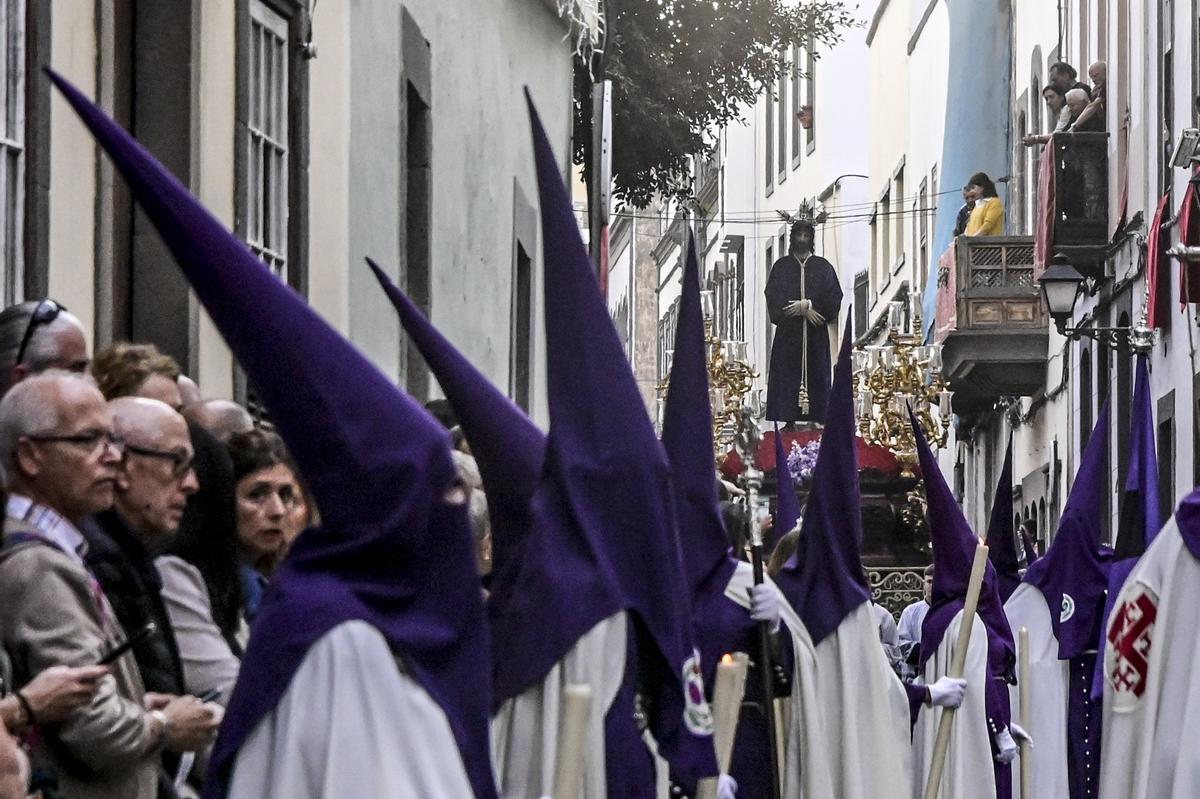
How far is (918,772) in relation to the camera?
41.9 ft

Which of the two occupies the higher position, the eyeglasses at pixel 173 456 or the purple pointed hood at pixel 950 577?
the eyeglasses at pixel 173 456

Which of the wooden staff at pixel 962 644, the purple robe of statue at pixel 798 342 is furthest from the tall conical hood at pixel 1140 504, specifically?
the purple robe of statue at pixel 798 342

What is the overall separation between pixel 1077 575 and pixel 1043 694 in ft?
2.33

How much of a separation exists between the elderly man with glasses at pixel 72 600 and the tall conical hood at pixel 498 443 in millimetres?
808

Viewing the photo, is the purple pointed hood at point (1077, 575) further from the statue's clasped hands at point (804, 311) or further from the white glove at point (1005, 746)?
the statue's clasped hands at point (804, 311)

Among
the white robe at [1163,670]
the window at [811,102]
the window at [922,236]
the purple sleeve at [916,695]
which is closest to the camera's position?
the white robe at [1163,670]

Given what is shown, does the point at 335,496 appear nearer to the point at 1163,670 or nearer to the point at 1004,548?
the point at 1163,670

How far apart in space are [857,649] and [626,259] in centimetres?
7655

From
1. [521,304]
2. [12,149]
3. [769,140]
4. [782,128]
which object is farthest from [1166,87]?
[769,140]

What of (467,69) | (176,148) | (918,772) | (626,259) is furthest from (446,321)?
(626,259)

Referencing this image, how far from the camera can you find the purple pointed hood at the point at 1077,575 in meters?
14.0

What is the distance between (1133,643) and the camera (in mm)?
8734

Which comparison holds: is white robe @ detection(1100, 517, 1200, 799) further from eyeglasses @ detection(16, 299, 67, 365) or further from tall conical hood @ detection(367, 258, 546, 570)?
eyeglasses @ detection(16, 299, 67, 365)

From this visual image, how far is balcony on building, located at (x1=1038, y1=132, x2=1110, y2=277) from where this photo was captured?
27062mm
